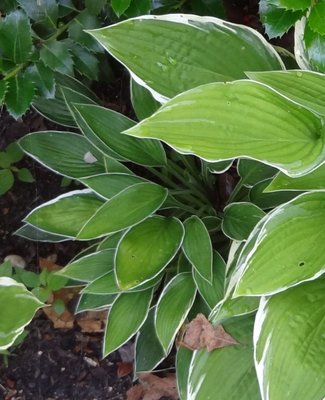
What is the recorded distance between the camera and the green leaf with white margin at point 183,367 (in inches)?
53.6

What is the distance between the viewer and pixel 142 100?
1.33 meters

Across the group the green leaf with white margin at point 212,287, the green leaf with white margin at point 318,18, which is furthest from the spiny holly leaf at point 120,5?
the green leaf with white margin at point 212,287

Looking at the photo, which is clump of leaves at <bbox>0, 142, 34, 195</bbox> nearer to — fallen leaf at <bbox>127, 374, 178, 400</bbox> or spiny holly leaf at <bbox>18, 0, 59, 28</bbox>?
spiny holly leaf at <bbox>18, 0, 59, 28</bbox>

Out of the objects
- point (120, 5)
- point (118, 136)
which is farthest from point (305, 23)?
point (118, 136)

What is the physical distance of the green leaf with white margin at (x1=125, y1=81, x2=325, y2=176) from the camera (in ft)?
2.91

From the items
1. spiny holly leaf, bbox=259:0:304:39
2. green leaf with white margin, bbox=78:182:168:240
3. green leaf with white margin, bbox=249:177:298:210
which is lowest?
green leaf with white margin, bbox=249:177:298:210

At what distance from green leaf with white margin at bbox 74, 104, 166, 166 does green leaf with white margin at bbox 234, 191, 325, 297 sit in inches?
15.7

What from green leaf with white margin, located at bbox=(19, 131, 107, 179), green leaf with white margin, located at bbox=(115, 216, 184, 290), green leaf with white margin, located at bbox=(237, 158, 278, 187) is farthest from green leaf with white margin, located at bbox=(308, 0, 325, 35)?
green leaf with white margin, located at bbox=(19, 131, 107, 179)

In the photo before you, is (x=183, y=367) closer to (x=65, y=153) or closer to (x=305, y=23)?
(x=65, y=153)

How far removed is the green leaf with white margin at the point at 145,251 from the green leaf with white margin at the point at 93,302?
0.21 meters

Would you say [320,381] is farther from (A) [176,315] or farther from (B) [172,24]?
(B) [172,24]

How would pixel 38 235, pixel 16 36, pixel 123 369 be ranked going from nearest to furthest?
1. pixel 16 36
2. pixel 38 235
3. pixel 123 369

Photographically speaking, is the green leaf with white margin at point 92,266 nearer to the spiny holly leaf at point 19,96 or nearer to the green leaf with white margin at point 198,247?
the green leaf with white margin at point 198,247

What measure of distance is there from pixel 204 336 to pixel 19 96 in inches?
22.7
